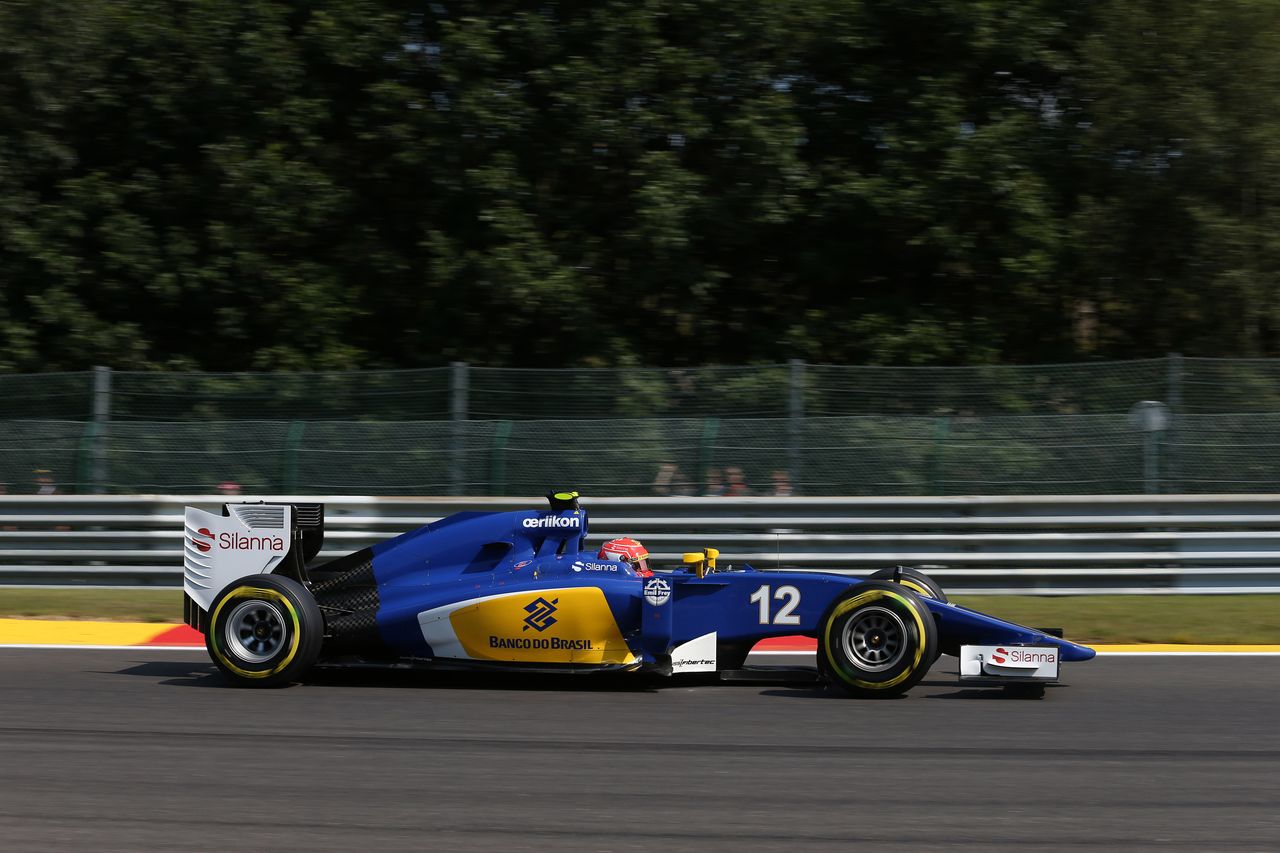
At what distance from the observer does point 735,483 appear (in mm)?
12102

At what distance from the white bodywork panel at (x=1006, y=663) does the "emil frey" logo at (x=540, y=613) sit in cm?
216

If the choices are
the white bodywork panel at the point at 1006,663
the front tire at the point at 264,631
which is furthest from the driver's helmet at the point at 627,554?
the white bodywork panel at the point at 1006,663

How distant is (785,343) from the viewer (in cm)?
1627

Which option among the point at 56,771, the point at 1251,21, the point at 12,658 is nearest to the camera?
the point at 56,771

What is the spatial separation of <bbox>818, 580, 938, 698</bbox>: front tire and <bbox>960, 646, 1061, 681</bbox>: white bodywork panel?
0.19 meters

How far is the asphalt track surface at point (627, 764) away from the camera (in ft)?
16.5

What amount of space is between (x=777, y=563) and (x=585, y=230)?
6.44 metres

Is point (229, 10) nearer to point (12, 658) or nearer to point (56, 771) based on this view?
point (12, 658)

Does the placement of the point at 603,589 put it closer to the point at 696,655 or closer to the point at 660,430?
the point at 696,655

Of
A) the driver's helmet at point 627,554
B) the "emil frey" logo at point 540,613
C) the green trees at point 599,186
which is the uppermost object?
the green trees at point 599,186

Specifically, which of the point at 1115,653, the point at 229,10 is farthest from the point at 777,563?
the point at 229,10

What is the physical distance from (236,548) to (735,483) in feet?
16.3

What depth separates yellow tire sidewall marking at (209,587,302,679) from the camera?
779 centimetres

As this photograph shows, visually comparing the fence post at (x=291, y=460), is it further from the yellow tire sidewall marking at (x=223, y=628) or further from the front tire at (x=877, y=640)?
the front tire at (x=877, y=640)
